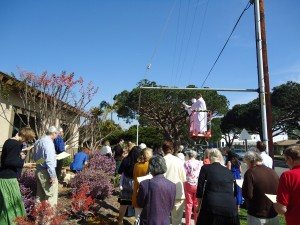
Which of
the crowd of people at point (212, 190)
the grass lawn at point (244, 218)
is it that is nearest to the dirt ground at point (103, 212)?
the crowd of people at point (212, 190)

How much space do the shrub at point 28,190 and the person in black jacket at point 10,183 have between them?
2.33 feet

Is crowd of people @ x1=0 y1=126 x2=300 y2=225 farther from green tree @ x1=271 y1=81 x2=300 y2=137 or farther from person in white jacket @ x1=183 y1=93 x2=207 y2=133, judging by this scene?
green tree @ x1=271 y1=81 x2=300 y2=137

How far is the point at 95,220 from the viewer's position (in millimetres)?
5500

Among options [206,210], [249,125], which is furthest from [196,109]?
[249,125]

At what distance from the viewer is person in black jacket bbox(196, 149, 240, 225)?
3.67 m

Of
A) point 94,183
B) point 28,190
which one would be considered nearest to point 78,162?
point 94,183

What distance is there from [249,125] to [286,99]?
9.26m

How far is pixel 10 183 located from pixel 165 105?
29.5 m

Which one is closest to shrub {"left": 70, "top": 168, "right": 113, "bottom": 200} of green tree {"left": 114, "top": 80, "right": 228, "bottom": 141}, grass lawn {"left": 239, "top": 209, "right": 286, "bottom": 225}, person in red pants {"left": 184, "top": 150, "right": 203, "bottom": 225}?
person in red pants {"left": 184, "top": 150, "right": 203, "bottom": 225}

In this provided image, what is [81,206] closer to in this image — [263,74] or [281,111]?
[263,74]

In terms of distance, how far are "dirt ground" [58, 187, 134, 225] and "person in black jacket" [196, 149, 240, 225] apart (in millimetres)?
2541

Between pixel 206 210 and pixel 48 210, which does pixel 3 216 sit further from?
pixel 206 210

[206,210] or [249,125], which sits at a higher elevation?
[249,125]

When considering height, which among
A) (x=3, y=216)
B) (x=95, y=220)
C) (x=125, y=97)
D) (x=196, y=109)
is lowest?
(x=95, y=220)
